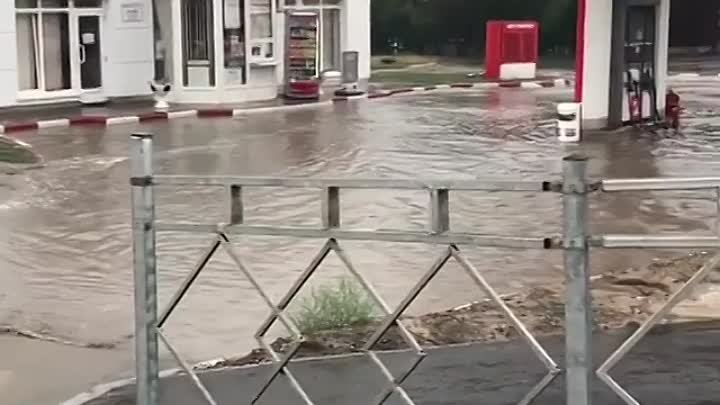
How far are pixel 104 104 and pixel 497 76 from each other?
569 inches

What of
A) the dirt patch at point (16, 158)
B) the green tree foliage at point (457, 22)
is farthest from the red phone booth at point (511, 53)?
the dirt patch at point (16, 158)

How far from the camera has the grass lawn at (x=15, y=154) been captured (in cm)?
1894

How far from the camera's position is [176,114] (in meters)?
26.7

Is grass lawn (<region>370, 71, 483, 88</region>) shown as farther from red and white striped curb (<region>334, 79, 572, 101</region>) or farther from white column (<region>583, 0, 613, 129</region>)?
white column (<region>583, 0, 613, 129</region>)

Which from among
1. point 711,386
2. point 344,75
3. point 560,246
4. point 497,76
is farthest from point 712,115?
point 560,246

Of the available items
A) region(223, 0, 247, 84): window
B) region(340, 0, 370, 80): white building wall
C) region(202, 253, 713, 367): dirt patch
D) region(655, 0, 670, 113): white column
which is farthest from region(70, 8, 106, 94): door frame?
region(202, 253, 713, 367): dirt patch

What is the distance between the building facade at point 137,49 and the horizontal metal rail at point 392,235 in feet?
75.9

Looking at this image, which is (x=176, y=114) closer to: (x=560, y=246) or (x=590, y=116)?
(x=590, y=116)

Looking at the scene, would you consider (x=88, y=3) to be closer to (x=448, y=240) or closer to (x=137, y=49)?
(x=137, y=49)

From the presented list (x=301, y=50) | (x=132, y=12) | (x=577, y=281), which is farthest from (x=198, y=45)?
(x=577, y=281)

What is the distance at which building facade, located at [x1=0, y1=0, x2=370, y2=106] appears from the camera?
2820 cm

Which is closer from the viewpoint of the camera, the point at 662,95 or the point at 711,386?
the point at 711,386

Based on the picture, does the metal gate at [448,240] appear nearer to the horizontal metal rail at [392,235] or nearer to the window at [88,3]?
the horizontal metal rail at [392,235]

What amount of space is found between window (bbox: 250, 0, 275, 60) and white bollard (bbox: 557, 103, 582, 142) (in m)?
10.3
